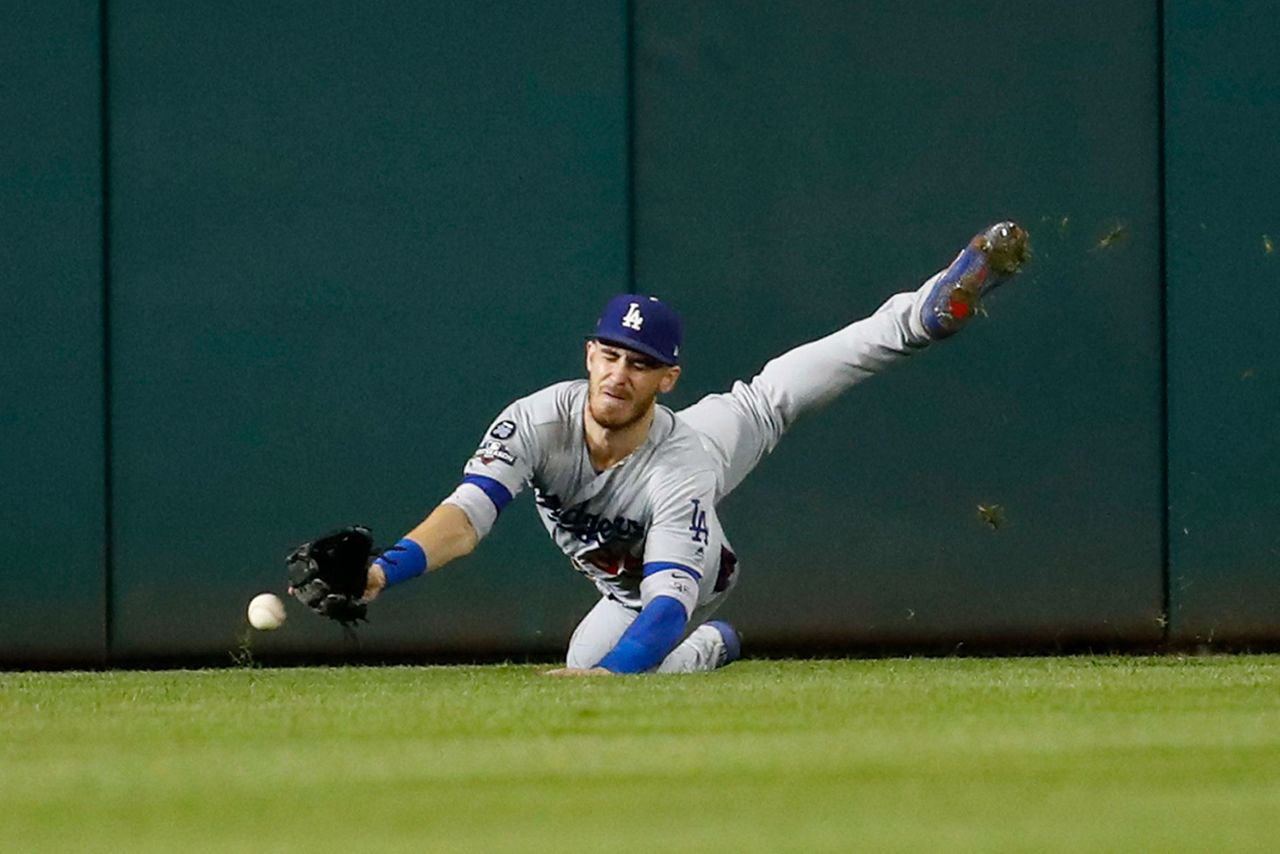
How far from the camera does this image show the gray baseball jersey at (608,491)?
18.5 ft

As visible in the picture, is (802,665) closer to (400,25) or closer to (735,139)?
(735,139)

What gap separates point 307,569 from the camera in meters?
5.12

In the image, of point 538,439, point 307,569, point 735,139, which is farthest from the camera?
point 735,139

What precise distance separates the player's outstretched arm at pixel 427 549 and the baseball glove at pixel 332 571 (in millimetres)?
81

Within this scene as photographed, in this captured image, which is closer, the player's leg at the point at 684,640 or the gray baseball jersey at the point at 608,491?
the gray baseball jersey at the point at 608,491

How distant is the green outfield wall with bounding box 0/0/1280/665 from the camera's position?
280 inches

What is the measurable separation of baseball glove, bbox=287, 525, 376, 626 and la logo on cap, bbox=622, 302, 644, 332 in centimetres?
95

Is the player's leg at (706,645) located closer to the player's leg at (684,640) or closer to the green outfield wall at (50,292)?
the player's leg at (684,640)

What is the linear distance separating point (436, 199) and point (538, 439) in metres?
1.59

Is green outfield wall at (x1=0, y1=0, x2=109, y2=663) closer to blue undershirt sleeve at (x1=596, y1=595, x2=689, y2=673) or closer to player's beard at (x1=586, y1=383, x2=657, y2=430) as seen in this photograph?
player's beard at (x1=586, y1=383, x2=657, y2=430)

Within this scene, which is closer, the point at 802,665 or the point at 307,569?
the point at 307,569

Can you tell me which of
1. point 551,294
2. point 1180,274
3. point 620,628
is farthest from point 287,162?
point 1180,274

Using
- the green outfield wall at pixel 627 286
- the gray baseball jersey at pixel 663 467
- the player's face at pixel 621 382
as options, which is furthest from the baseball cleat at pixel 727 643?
the player's face at pixel 621 382

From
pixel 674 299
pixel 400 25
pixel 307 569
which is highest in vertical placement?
pixel 400 25
